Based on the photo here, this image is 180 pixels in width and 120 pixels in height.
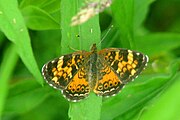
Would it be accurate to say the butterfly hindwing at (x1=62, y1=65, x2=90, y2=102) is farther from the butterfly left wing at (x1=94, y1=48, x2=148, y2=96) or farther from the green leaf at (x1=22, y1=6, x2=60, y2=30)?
the green leaf at (x1=22, y1=6, x2=60, y2=30)

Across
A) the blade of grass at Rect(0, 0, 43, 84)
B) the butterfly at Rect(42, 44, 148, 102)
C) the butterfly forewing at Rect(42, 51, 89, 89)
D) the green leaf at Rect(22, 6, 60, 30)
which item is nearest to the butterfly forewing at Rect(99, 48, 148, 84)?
the butterfly at Rect(42, 44, 148, 102)

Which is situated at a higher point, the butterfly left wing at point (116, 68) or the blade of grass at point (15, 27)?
the blade of grass at point (15, 27)

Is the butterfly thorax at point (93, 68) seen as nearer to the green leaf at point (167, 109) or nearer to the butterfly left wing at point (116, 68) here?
the butterfly left wing at point (116, 68)

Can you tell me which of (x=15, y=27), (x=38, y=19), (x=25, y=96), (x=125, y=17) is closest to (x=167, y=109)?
(x=15, y=27)

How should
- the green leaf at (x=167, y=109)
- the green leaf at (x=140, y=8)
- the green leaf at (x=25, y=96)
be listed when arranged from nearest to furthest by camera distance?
1. the green leaf at (x=167, y=109)
2. the green leaf at (x=25, y=96)
3. the green leaf at (x=140, y=8)

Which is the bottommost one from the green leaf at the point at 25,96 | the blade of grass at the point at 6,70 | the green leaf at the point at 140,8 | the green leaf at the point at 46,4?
the green leaf at the point at 25,96

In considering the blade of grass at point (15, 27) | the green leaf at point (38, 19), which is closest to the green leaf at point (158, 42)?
the green leaf at point (38, 19)

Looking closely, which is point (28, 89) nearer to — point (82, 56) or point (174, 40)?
point (82, 56)
